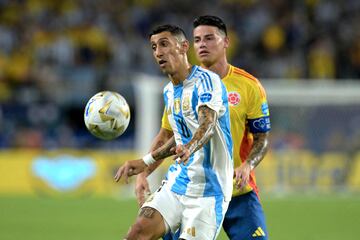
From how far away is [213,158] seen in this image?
6199 millimetres

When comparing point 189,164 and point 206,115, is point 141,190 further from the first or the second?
point 206,115

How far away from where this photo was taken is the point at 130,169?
6.14m

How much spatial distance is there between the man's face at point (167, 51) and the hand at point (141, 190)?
969 millimetres

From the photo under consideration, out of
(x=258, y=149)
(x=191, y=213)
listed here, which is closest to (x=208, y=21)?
(x=258, y=149)

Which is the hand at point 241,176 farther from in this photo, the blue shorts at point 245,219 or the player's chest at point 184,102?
the player's chest at point 184,102

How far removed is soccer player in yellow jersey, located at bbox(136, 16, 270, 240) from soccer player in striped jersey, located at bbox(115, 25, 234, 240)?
69 centimetres

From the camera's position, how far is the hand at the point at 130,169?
6.05 m

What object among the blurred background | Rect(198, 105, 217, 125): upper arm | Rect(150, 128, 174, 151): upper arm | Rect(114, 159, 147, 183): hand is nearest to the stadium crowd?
the blurred background

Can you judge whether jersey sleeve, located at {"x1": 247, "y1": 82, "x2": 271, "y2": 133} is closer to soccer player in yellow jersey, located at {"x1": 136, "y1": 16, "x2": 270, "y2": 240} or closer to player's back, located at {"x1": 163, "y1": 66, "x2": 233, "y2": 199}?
soccer player in yellow jersey, located at {"x1": 136, "y1": 16, "x2": 270, "y2": 240}

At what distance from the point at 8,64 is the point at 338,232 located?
35.5ft

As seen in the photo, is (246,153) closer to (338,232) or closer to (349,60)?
(338,232)

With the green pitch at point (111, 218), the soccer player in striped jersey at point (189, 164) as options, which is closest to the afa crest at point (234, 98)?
the soccer player in striped jersey at point (189, 164)

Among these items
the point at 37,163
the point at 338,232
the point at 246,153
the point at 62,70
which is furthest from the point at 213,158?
the point at 62,70

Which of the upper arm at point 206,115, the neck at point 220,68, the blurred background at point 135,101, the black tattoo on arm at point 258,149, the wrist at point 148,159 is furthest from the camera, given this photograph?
the blurred background at point 135,101
